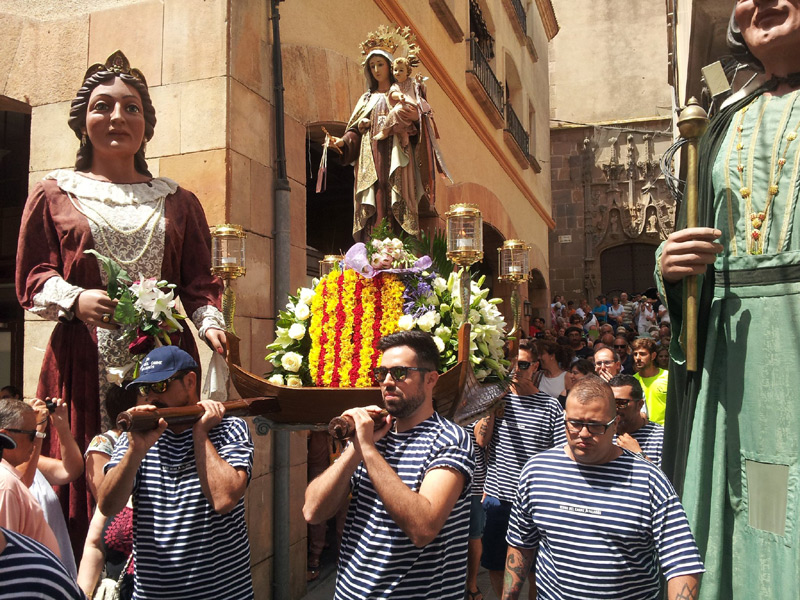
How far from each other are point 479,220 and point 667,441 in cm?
144

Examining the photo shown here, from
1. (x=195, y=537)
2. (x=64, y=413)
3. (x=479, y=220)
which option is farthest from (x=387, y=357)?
(x=64, y=413)

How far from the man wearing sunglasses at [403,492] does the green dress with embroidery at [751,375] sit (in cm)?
74

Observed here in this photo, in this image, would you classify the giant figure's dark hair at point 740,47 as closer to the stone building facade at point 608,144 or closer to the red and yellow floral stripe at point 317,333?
the red and yellow floral stripe at point 317,333

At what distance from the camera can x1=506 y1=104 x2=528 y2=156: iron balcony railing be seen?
13.8m

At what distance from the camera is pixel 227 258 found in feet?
12.0

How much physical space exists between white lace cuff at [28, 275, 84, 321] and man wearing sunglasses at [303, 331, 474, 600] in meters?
1.38

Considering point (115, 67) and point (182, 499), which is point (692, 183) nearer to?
point (182, 499)

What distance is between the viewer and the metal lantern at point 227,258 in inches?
144

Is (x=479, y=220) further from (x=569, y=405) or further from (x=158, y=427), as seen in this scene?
(x=158, y=427)

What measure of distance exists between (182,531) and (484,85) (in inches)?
398

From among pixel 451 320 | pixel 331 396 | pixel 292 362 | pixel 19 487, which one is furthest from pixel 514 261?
pixel 19 487

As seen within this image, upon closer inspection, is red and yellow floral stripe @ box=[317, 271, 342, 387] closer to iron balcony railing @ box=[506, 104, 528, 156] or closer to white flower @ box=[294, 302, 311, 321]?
white flower @ box=[294, 302, 311, 321]

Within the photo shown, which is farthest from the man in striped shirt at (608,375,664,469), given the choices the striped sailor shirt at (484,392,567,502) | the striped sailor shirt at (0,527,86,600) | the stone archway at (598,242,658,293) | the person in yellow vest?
the stone archway at (598,242,658,293)

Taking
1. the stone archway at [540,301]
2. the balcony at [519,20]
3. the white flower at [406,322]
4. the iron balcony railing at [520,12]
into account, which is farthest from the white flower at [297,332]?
the stone archway at [540,301]
